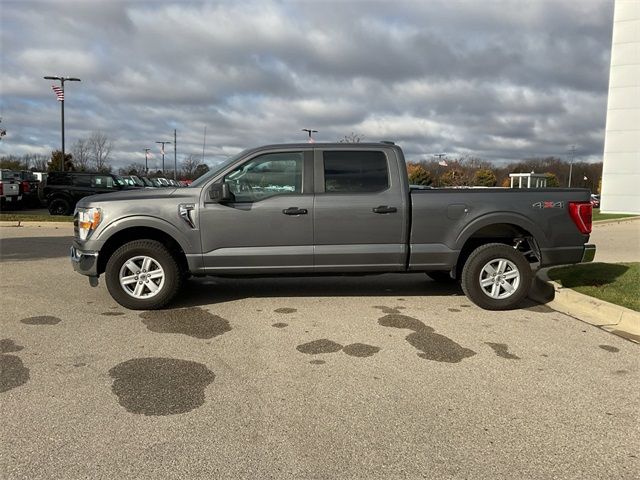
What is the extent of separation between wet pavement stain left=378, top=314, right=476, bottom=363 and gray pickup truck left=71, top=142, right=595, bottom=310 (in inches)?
29.3

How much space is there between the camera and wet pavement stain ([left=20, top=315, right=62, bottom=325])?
541cm

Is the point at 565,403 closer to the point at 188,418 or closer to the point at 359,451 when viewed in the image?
the point at 359,451

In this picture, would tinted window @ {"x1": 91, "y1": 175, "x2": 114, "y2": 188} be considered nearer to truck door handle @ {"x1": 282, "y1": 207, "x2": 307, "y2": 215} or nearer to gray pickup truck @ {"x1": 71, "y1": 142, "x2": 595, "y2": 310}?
gray pickup truck @ {"x1": 71, "y1": 142, "x2": 595, "y2": 310}

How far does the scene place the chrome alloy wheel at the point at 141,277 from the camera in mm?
5867

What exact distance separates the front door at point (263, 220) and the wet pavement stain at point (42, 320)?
1697 mm

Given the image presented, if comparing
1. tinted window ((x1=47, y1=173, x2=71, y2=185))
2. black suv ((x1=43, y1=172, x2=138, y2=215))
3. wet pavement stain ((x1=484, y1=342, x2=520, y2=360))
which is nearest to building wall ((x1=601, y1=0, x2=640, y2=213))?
black suv ((x1=43, y1=172, x2=138, y2=215))

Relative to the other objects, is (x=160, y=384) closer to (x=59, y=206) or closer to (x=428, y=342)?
(x=428, y=342)

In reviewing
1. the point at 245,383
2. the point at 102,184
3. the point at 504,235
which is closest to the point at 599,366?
the point at 504,235

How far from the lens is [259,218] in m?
5.87

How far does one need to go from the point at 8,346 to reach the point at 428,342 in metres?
3.92

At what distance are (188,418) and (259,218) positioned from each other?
291 cm

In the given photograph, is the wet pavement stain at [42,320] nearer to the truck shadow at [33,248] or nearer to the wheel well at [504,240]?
the truck shadow at [33,248]

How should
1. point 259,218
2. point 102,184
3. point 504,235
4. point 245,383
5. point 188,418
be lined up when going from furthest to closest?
1. point 102,184
2. point 504,235
3. point 259,218
4. point 245,383
5. point 188,418

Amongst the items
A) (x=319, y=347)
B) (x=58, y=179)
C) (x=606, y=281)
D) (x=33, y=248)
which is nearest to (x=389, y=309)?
(x=319, y=347)
